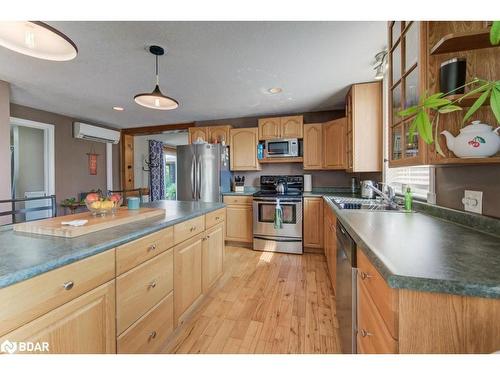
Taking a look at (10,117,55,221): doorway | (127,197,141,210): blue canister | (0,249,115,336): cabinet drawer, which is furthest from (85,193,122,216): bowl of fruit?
(10,117,55,221): doorway

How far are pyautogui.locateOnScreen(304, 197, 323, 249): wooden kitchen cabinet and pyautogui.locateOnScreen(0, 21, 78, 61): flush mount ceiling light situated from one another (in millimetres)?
2983

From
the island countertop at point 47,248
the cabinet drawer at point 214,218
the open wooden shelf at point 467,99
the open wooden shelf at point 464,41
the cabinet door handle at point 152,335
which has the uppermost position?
the open wooden shelf at point 464,41

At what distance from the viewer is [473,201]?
1163 millimetres

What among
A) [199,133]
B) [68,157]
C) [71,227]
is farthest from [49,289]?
[68,157]

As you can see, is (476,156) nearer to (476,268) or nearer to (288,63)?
(476,268)

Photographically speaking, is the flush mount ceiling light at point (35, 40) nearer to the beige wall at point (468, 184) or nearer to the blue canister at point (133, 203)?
the blue canister at point (133, 203)

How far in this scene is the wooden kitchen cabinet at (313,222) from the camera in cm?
327

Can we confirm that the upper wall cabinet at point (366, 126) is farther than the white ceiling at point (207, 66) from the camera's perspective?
Yes

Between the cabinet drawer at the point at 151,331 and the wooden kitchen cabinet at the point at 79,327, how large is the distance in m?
0.09

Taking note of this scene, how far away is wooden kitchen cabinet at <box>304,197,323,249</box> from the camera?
129 inches

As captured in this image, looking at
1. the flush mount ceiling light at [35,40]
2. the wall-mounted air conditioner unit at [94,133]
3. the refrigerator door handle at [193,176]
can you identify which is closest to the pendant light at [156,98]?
the flush mount ceiling light at [35,40]

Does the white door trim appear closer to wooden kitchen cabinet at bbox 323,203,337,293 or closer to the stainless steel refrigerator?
the stainless steel refrigerator
